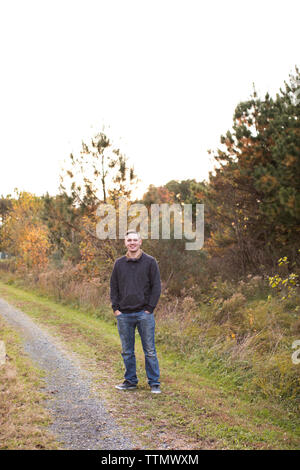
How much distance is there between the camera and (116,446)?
4.04m

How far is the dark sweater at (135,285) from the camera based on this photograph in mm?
5695

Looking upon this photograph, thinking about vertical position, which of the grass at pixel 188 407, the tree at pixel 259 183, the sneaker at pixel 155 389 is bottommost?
the grass at pixel 188 407

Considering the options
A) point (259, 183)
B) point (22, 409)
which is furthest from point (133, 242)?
point (259, 183)

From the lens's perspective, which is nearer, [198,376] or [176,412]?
[176,412]

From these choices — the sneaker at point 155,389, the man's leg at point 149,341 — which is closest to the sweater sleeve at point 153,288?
the man's leg at point 149,341

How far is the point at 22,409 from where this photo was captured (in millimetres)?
4836

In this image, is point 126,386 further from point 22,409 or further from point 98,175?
point 98,175

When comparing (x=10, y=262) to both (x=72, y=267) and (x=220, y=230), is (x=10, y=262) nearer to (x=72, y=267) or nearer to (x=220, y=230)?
(x=72, y=267)

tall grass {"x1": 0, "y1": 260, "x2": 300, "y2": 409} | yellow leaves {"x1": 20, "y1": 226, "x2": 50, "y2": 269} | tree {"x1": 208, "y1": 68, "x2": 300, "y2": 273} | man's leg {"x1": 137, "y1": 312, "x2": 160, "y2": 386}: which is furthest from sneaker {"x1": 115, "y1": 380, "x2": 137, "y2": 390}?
yellow leaves {"x1": 20, "y1": 226, "x2": 50, "y2": 269}

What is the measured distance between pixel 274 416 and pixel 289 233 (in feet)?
25.8

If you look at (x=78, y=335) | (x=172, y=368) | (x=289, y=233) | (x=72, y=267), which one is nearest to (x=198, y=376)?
(x=172, y=368)

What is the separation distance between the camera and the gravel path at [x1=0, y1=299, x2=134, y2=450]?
4137 mm

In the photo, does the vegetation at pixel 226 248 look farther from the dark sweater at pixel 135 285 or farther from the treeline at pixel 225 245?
the dark sweater at pixel 135 285

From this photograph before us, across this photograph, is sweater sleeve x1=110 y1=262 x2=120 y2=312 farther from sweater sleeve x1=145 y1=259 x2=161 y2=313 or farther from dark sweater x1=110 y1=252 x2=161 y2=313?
sweater sleeve x1=145 y1=259 x2=161 y2=313
